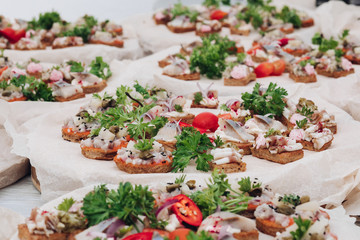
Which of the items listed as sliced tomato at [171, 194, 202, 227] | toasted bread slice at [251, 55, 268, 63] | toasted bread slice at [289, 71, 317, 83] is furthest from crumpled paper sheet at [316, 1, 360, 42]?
sliced tomato at [171, 194, 202, 227]

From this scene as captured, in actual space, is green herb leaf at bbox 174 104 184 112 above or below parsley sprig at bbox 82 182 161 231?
below

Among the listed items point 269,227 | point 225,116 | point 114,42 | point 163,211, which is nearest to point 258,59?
point 225,116

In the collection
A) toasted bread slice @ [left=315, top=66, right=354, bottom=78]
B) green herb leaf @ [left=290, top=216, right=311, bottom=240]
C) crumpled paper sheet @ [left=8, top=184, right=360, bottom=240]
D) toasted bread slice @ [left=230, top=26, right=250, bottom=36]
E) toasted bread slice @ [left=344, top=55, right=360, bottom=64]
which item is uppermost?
green herb leaf @ [left=290, top=216, right=311, bottom=240]

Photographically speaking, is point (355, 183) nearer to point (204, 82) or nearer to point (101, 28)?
point (204, 82)

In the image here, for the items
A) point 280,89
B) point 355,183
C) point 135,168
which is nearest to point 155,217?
point 135,168

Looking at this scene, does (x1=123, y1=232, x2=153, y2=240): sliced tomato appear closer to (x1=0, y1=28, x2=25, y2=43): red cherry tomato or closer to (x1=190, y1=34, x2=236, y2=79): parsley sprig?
(x1=190, y1=34, x2=236, y2=79): parsley sprig

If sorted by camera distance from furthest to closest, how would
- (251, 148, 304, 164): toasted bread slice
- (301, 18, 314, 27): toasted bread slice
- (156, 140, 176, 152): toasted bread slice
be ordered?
(301, 18, 314, 27): toasted bread slice, (156, 140, 176, 152): toasted bread slice, (251, 148, 304, 164): toasted bread slice

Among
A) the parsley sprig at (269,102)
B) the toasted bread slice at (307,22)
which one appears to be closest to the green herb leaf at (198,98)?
the parsley sprig at (269,102)

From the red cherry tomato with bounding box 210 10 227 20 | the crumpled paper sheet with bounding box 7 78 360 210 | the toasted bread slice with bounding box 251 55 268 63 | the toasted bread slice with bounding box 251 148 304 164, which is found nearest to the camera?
the crumpled paper sheet with bounding box 7 78 360 210
